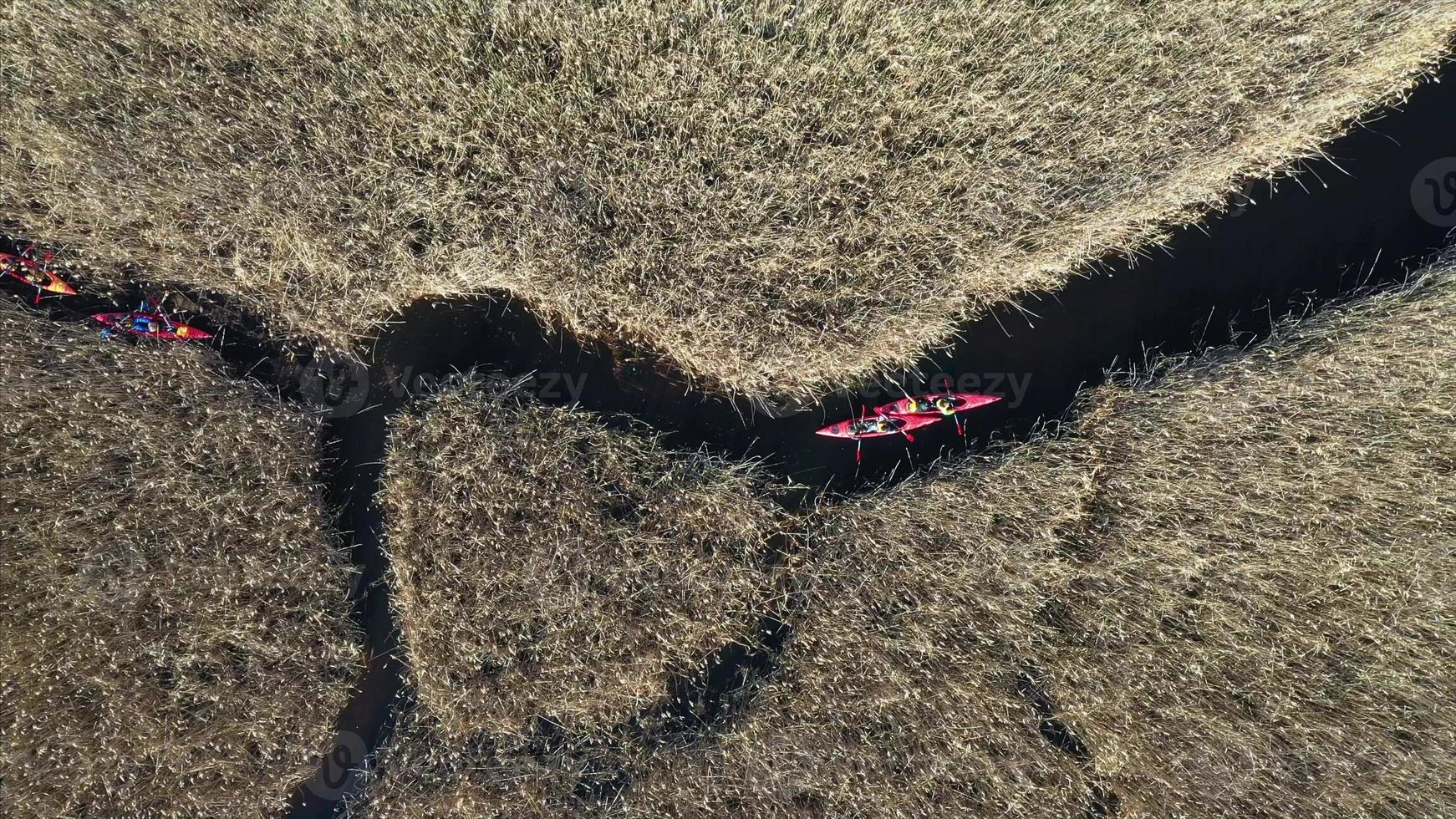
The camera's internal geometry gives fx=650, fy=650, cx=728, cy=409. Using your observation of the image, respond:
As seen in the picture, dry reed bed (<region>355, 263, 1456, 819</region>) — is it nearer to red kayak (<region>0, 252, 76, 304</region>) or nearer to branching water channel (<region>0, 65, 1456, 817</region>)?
branching water channel (<region>0, 65, 1456, 817</region>)

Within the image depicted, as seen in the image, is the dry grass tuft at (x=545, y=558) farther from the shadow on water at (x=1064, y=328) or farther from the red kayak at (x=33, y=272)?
the red kayak at (x=33, y=272)

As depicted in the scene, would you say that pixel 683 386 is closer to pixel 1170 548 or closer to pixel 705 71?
pixel 705 71

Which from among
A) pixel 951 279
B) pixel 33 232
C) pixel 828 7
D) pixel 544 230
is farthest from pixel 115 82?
pixel 951 279

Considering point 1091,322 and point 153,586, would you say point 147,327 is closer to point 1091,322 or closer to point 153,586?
point 153,586

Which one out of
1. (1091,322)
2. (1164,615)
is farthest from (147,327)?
(1164,615)

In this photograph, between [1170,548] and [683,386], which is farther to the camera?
[683,386]

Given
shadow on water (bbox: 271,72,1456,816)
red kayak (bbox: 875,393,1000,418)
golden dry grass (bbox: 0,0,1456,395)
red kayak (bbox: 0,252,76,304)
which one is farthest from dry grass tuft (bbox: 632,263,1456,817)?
red kayak (bbox: 0,252,76,304)
